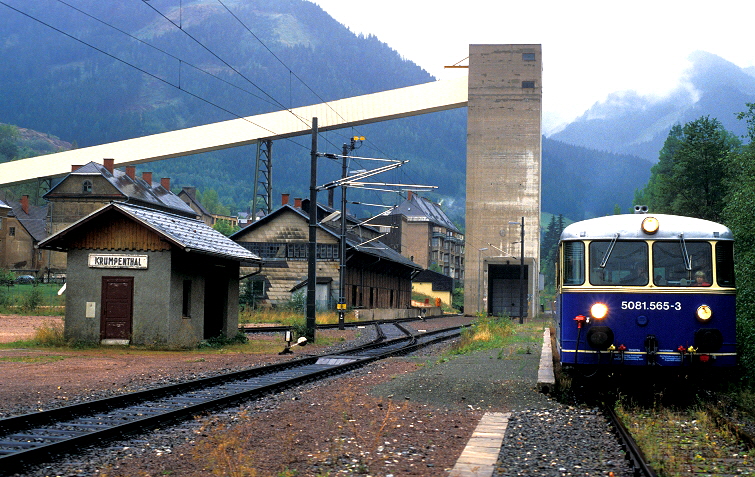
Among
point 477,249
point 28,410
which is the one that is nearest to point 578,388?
point 28,410

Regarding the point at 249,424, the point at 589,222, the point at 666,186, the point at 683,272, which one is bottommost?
the point at 249,424

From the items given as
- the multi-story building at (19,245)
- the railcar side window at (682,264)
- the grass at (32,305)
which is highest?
the multi-story building at (19,245)

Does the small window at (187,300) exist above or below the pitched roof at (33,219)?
below

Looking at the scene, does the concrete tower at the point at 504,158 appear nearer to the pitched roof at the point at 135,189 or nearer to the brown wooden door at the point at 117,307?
the pitched roof at the point at 135,189

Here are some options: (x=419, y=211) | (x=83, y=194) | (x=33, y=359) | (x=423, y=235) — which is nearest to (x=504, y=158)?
(x=83, y=194)

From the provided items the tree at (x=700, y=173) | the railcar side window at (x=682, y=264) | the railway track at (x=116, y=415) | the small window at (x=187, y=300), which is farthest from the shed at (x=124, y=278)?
the tree at (x=700, y=173)

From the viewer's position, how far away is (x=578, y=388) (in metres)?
14.1

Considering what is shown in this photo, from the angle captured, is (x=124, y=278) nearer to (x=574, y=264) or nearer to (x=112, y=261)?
(x=112, y=261)

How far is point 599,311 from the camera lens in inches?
473

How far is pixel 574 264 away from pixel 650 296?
1.25 metres

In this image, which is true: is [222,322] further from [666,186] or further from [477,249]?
[477,249]

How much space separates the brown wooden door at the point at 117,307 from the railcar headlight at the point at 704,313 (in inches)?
659

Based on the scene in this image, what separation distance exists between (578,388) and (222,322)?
627 inches

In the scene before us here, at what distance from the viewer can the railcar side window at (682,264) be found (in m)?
12.0
